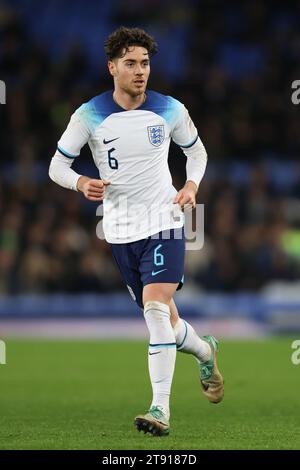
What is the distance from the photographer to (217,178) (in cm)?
1673

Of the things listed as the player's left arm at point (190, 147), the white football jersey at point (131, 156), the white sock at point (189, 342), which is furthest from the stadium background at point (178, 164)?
the white football jersey at point (131, 156)

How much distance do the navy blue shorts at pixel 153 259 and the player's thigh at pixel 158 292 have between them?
0.09ft

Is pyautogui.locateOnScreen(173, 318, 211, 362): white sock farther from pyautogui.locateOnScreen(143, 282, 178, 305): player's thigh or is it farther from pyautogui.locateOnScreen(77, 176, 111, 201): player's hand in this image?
pyautogui.locateOnScreen(77, 176, 111, 201): player's hand

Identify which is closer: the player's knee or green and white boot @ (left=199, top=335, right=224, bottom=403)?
the player's knee

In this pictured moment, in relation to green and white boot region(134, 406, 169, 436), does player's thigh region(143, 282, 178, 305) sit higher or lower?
higher

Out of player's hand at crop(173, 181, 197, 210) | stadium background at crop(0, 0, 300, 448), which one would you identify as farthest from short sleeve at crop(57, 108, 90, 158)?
stadium background at crop(0, 0, 300, 448)

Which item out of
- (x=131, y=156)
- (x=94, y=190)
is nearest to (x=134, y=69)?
(x=131, y=156)

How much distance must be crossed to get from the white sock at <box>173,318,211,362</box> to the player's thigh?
0.46m

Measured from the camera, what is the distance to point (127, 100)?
7.09 m

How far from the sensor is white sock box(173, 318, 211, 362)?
289 inches

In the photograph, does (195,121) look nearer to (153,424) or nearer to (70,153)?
(70,153)

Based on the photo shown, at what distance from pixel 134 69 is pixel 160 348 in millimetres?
1650

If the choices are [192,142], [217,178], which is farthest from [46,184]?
[192,142]

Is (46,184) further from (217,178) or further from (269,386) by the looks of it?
(269,386)
